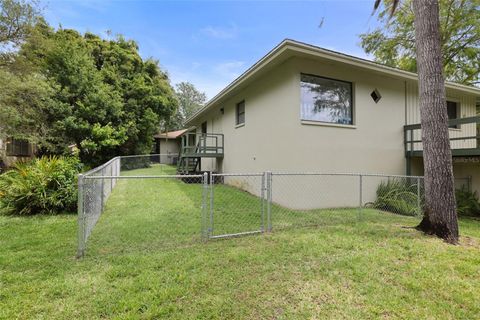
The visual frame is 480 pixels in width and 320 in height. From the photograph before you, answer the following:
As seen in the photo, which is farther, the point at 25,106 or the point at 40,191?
the point at 25,106

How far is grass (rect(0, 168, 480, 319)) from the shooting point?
8.29 feet

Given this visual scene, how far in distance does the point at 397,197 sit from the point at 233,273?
6.71 m

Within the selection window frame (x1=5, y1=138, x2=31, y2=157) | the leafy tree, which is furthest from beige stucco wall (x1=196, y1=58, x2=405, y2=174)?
the leafy tree

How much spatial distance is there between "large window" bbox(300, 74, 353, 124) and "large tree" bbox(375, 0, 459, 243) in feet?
9.29

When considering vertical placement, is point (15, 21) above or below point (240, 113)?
above

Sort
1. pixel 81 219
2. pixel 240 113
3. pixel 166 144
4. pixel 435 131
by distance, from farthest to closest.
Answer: pixel 166 144 → pixel 240 113 → pixel 435 131 → pixel 81 219

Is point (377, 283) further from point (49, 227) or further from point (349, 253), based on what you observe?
point (49, 227)

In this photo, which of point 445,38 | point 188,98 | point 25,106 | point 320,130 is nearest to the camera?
point 320,130

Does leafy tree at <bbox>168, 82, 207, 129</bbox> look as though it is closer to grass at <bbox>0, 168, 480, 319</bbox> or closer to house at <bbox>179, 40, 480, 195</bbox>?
house at <bbox>179, 40, 480, 195</bbox>

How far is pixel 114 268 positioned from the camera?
10.9 ft

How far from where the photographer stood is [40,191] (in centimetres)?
614

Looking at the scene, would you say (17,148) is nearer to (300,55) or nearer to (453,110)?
(300,55)

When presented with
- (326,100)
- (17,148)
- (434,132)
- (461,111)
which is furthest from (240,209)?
(17,148)

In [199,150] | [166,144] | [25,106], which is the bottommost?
[199,150]
